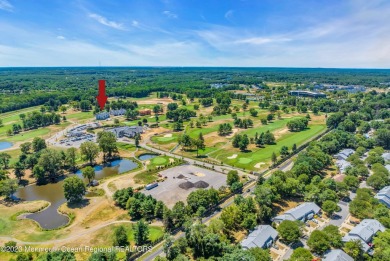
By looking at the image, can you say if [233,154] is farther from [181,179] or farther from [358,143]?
[358,143]

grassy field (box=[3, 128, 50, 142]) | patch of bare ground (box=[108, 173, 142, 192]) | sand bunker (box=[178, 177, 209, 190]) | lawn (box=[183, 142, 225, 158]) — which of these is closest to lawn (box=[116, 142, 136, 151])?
lawn (box=[183, 142, 225, 158])

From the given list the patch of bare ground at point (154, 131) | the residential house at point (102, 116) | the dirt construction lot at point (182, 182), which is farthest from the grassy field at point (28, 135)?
the dirt construction lot at point (182, 182)

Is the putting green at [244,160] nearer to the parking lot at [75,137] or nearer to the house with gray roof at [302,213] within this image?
the house with gray roof at [302,213]

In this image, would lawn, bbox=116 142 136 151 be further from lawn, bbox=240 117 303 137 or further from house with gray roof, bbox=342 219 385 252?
house with gray roof, bbox=342 219 385 252

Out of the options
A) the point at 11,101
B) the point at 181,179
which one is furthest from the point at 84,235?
the point at 11,101

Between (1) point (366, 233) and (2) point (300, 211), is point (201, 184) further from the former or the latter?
(1) point (366, 233)

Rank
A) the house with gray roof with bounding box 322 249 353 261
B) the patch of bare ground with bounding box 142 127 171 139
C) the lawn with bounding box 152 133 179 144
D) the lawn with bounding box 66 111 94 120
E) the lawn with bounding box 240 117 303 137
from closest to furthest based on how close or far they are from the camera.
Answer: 1. the house with gray roof with bounding box 322 249 353 261
2. the lawn with bounding box 152 133 179 144
3. the patch of bare ground with bounding box 142 127 171 139
4. the lawn with bounding box 240 117 303 137
5. the lawn with bounding box 66 111 94 120
